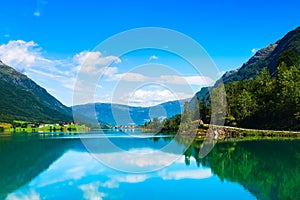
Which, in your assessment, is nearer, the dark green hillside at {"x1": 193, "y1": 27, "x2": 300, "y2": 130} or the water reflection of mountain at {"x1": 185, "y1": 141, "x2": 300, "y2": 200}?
the water reflection of mountain at {"x1": 185, "y1": 141, "x2": 300, "y2": 200}

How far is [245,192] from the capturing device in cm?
1897

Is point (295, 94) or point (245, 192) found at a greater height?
point (295, 94)

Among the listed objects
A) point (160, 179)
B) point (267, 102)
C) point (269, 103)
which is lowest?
point (160, 179)

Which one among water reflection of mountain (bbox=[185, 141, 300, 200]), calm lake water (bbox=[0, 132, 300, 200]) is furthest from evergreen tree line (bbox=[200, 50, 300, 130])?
calm lake water (bbox=[0, 132, 300, 200])

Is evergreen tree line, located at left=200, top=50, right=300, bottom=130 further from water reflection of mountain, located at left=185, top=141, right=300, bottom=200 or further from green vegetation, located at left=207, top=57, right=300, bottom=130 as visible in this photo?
water reflection of mountain, located at left=185, top=141, right=300, bottom=200

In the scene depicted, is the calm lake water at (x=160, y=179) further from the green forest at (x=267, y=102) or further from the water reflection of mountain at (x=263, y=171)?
the green forest at (x=267, y=102)

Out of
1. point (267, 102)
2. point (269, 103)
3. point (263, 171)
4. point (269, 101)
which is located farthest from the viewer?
point (267, 102)

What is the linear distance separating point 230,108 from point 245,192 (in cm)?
5967

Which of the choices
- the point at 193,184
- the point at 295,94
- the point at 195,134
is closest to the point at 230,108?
the point at 195,134

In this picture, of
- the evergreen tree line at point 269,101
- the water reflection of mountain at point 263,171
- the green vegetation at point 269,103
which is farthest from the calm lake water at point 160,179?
the evergreen tree line at point 269,101

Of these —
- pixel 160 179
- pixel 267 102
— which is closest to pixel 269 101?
pixel 267 102

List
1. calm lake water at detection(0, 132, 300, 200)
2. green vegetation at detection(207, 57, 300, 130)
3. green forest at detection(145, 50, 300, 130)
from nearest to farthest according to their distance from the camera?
calm lake water at detection(0, 132, 300, 200)
green vegetation at detection(207, 57, 300, 130)
green forest at detection(145, 50, 300, 130)

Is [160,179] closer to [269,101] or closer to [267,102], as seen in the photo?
[269,101]

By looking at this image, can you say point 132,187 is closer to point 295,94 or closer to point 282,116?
point 295,94
